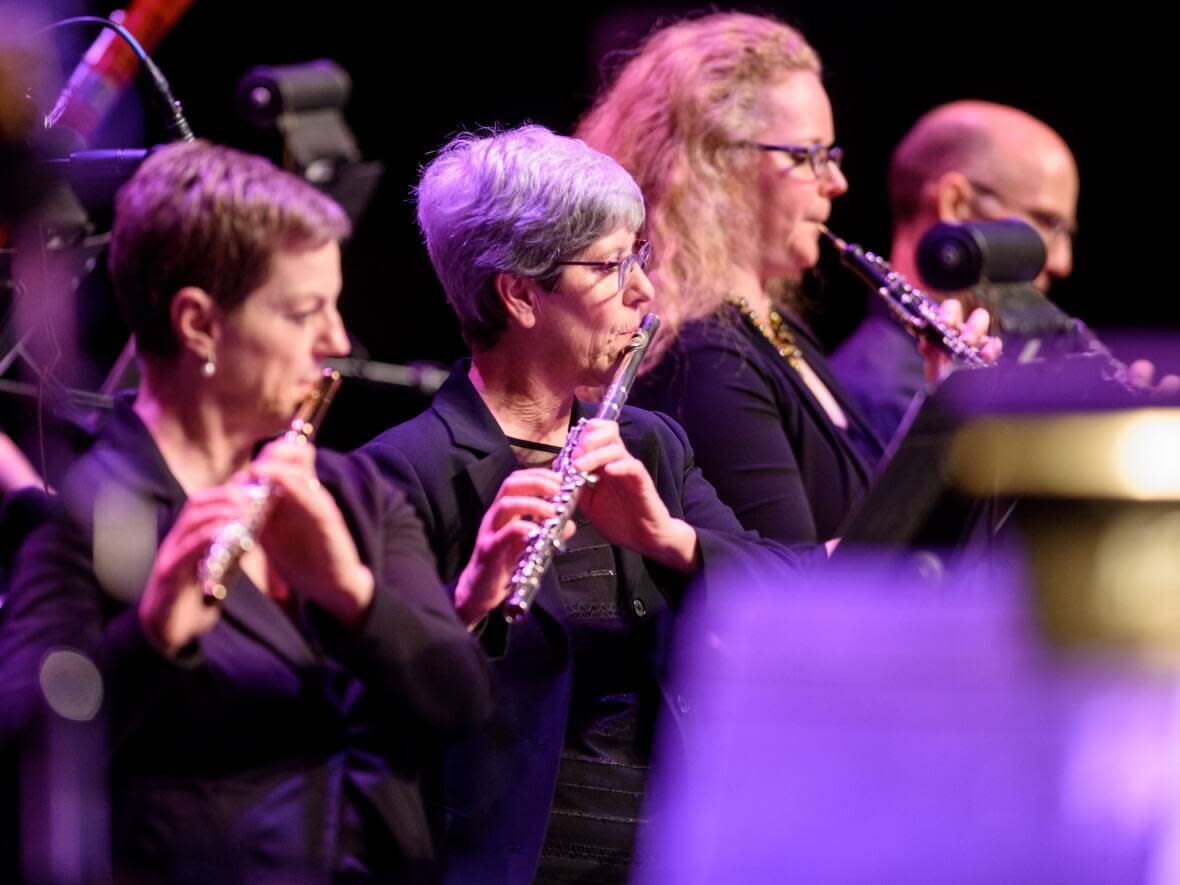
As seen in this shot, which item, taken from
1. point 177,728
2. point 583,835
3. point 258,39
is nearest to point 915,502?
point 583,835

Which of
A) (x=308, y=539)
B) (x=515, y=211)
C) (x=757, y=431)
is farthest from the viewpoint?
(x=757, y=431)

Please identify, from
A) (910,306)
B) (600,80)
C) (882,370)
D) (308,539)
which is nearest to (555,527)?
(308,539)

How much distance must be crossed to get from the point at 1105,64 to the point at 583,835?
3.37 m

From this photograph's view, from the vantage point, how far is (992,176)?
3.84 meters

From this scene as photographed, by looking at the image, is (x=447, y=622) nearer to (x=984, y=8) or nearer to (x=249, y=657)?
(x=249, y=657)

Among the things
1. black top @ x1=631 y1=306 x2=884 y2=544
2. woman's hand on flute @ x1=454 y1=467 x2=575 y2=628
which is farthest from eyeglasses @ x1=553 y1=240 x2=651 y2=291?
black top @ x1=631 y1=306 x2=884 y2=544

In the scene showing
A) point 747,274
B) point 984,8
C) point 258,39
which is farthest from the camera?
point 984,8

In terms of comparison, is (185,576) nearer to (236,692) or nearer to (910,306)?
(236,692)

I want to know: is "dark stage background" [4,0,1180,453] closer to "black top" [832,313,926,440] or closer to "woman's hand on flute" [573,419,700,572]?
"black top" [832,313,926,440]

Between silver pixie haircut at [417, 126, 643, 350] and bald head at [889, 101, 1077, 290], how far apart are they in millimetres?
1736

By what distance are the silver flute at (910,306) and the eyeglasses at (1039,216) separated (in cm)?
58

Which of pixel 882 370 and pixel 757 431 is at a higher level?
pixel 757 431

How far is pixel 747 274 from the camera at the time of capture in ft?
10.0

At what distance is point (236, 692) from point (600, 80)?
2.11 meters
